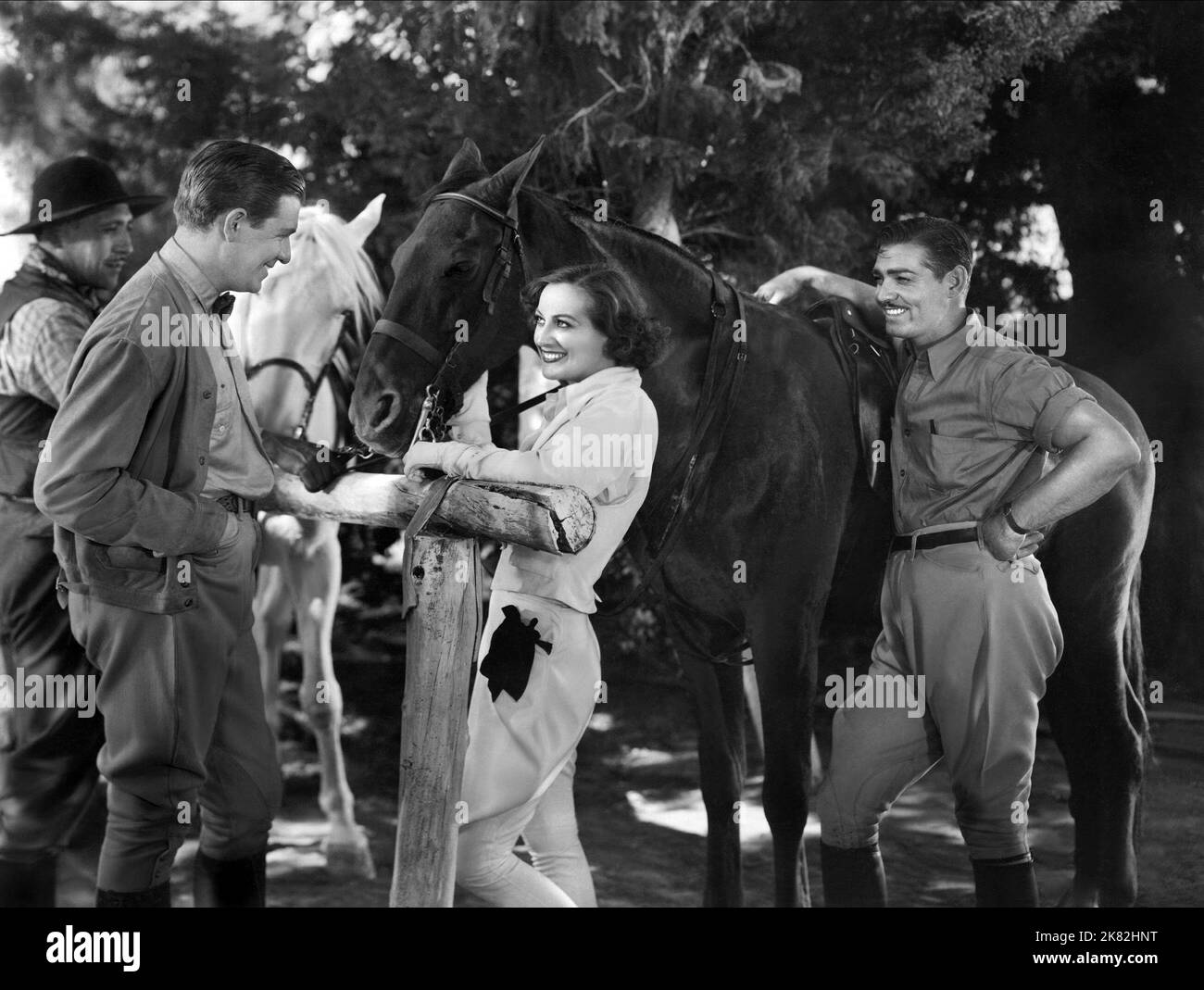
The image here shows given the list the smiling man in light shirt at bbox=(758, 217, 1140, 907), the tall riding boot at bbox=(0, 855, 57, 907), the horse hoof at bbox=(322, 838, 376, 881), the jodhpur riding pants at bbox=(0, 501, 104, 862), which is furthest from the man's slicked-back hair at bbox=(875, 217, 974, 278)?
the tall riding boot at bbox=(0, 855, 57, 907)

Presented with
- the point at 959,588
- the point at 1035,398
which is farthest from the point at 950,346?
the point at 959,588

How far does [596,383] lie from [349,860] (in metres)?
2.07


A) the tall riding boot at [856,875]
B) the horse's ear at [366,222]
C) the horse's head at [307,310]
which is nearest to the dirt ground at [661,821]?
the tall riding boot at [856,875]

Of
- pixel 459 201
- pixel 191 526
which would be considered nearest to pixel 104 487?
pixel 191 526

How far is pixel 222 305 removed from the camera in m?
2.67

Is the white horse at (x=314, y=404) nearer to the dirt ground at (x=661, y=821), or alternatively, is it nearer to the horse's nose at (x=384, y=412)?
the dirt ground at (x=661, y=821)

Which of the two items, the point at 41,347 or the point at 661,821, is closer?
the point at 41,347

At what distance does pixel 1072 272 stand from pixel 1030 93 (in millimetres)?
512

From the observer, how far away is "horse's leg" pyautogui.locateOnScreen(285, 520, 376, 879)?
12.9 feet

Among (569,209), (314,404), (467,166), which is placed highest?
(467,166)

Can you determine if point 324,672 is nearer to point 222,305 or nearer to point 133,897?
point 133,897

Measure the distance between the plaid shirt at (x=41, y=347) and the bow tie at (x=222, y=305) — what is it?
59 centimetres

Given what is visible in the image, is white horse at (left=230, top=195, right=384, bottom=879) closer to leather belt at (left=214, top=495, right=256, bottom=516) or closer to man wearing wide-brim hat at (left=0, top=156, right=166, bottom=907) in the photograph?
man wearing wide-brim hat at (left=0, top=156, right=166, bottom=907)

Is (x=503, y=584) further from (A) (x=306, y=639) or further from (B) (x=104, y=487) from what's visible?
(A) (x=306, y=639)
